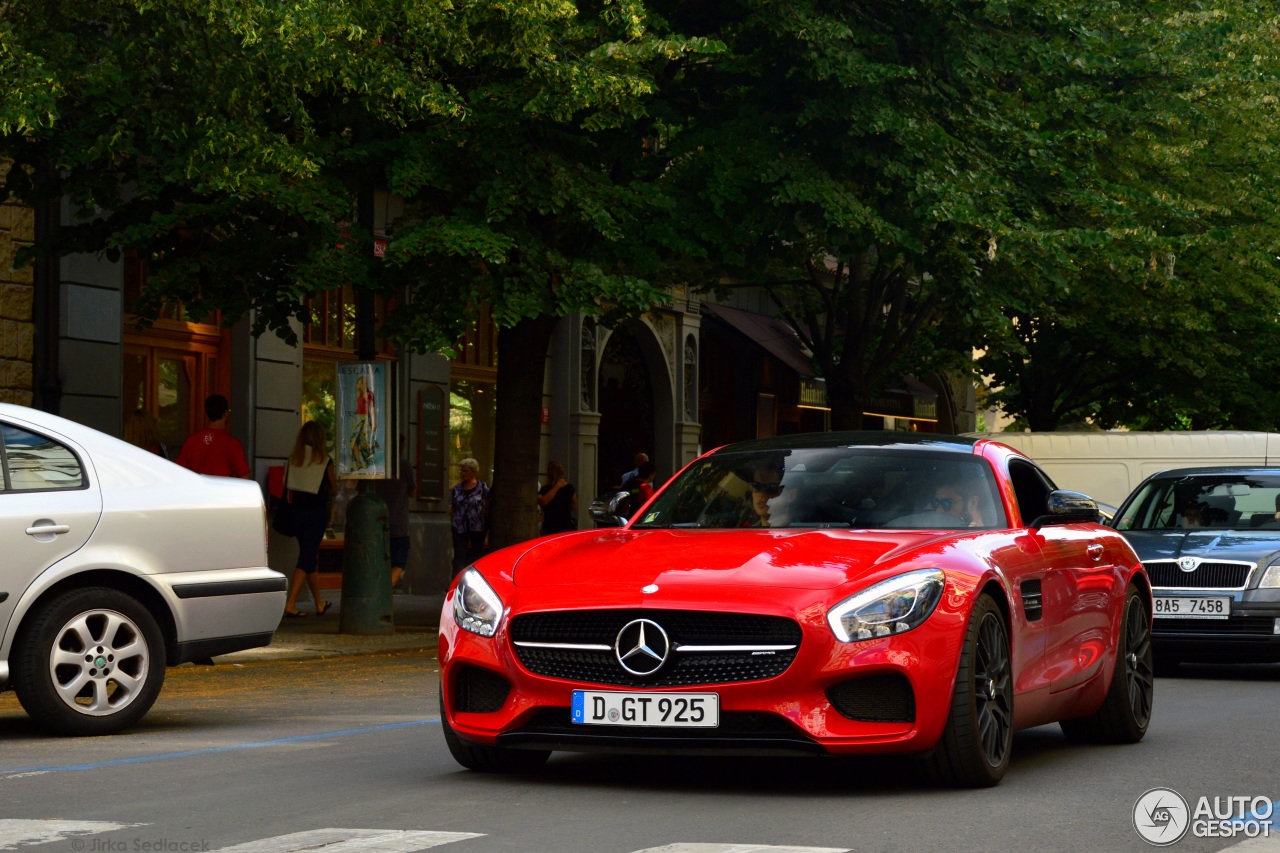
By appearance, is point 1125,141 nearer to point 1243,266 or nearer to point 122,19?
point 1243,266

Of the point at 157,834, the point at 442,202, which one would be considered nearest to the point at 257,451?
the point at 442,202

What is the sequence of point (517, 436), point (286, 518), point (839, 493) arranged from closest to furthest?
point (839, 493) → point (517, 436) → point (286, 518)

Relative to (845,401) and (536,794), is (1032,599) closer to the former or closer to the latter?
(536,794)

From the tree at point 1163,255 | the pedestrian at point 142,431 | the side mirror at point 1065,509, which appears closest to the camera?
the side mirror at point 1065,509

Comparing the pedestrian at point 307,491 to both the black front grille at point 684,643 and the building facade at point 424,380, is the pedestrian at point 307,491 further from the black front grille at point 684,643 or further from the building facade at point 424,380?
the black front grille at point 684,643

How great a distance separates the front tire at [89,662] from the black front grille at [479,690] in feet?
8.79

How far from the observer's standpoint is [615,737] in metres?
7.07

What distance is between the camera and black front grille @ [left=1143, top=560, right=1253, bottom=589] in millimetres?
14070

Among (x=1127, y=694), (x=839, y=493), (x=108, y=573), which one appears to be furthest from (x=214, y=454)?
(x=839, y=493)

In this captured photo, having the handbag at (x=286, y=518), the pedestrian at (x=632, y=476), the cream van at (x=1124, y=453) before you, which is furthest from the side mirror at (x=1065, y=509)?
the pedestrian at (x=632, y=476)

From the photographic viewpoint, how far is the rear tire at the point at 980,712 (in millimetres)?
7184

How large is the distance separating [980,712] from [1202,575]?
23.8ft

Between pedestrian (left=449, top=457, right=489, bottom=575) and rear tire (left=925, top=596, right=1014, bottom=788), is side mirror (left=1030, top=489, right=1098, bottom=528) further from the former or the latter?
pedestrian (left=449, top=457, right=489, bottom=575)

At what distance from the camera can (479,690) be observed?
744cm
